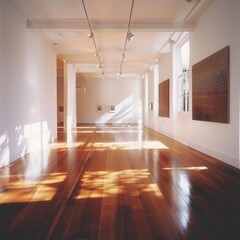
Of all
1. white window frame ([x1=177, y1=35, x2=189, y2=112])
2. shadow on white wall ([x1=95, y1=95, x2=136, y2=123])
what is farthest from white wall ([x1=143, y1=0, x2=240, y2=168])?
shadow on white wall ([x1=95, y1=95, x2=136, y2=123])

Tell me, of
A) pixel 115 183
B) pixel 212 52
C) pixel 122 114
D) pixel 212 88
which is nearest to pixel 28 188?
pixel 115 183

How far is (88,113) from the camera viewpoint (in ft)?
57.6

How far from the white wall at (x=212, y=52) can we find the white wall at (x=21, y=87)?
4216mm

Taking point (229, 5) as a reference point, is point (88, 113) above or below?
below

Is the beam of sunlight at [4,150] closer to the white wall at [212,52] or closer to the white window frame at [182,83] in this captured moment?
the white wall at [212,52]

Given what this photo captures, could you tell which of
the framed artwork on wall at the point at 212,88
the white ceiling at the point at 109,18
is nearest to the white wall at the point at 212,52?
the framed artwork on wall at the point at 212,88

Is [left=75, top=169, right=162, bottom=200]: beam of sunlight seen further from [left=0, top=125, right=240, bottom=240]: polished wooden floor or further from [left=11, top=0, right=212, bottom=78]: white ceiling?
[left=11, top=0, right=212, bottom=78]: white ceiling

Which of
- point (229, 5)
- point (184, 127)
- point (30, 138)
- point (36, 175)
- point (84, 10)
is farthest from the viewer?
point (184, 127)

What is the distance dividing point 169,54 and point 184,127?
10.1 ft

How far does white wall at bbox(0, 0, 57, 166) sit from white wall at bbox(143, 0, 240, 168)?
422cm

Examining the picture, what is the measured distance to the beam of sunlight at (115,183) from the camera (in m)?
2.70

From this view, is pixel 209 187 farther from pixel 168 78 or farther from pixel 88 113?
pixel 88 113

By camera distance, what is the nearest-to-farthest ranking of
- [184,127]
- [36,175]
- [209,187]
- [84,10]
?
[209,187] < [36,175] < [84,10] < [184,127]

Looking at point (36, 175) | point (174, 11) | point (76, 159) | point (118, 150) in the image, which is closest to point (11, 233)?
point (36, 175)
